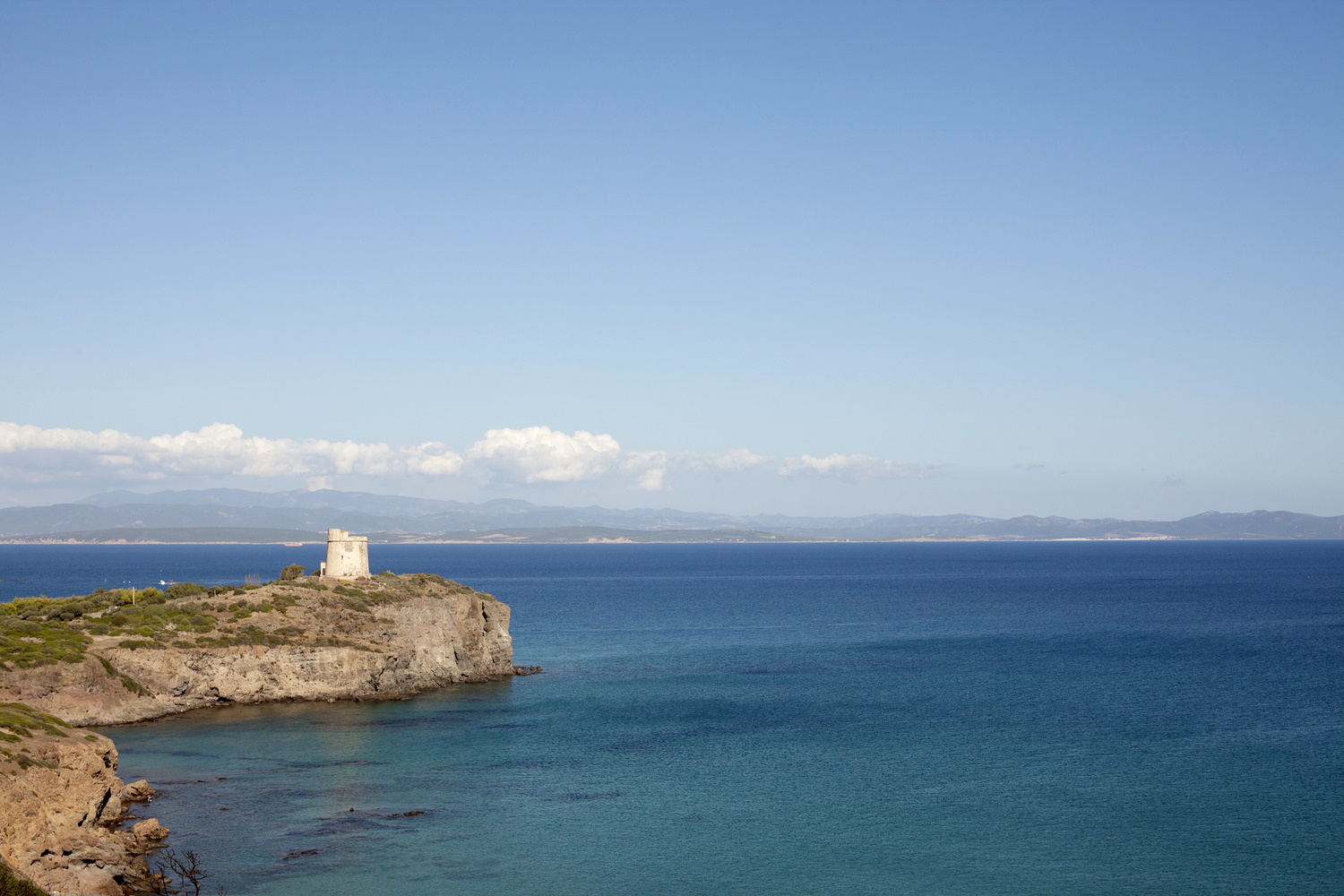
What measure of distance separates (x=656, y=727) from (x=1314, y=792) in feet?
116

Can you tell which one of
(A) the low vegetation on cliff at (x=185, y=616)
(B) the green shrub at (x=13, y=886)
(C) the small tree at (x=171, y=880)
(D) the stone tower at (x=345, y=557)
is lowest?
(C) the small tree at (x=171, y=880)

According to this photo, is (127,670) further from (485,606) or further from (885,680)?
(885,680)

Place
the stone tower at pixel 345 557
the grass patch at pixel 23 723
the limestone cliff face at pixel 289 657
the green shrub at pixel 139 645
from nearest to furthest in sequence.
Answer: the grass patch at pixel 23 723 < the limestone cliff face at pixel 289 657 < the green shrub at pixel 139 645 < the stone tower at pixel 345 557

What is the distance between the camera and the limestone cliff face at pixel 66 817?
120 ft

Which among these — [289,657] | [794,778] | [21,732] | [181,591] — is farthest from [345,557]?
[794,778]

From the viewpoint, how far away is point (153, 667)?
69188 millimetres

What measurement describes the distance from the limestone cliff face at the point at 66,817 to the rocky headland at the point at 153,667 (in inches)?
2.3

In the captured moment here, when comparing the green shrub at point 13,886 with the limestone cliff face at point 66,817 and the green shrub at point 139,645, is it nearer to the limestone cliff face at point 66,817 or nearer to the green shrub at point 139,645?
the limestone cliff face at point 66,817

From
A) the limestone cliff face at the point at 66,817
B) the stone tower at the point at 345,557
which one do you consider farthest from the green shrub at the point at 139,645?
the limestone cliff face at the point at 66,817

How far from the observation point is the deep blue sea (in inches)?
1594

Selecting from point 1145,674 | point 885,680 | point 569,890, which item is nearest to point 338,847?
point 569,890

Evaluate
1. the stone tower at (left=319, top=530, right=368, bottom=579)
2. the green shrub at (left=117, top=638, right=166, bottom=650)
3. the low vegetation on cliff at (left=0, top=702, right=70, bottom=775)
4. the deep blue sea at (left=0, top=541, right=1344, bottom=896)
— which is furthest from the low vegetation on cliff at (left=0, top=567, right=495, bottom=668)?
the low vegetation on cliff at (left=0, top=702, right=70, bottom=775)

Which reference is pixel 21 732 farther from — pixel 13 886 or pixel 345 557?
pixel 345 557

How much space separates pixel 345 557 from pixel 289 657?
63.6 ft
